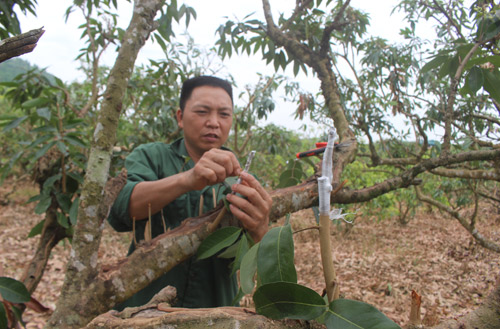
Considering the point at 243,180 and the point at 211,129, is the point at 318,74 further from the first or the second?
the point at 243,180

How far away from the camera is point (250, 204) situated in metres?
0.92

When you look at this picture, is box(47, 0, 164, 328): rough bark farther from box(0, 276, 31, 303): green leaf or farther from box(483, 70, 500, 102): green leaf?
box(483, 70, 500, 102): green leaf

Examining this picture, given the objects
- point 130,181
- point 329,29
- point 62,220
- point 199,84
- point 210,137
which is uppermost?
point 329,29

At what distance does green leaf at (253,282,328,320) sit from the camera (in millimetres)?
437

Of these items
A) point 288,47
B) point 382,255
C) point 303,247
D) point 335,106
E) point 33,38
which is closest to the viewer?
point 33,38

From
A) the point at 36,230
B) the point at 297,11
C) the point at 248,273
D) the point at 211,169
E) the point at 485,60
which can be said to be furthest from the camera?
the point at 297,11

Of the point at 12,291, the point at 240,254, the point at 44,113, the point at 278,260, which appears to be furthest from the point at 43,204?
the point at 278,260

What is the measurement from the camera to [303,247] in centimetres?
486

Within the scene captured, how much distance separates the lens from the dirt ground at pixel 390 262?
2801 mm

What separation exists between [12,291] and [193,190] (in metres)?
0.65

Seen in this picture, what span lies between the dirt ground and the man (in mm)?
1180

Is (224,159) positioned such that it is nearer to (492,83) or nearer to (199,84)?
(199,84)

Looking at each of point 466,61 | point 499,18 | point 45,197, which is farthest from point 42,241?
point 499,18

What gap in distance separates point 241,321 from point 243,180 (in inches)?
21.0
